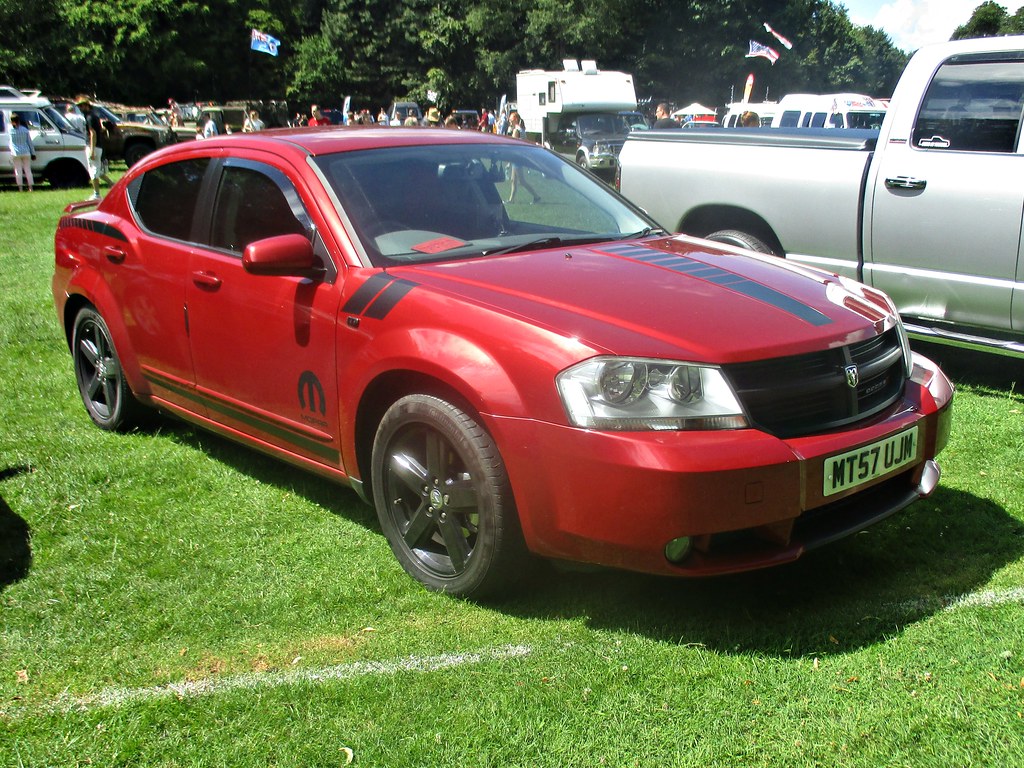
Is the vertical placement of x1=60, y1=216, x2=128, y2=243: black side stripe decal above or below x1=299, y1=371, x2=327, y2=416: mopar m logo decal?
above

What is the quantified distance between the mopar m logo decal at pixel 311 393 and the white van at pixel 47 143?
21102 mm

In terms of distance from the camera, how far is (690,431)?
3.05 m

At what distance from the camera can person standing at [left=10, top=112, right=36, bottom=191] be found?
21719 millimetres

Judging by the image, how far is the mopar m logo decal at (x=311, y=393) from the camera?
3947mm

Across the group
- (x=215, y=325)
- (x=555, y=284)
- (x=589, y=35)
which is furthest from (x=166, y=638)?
(x=589, y=35)

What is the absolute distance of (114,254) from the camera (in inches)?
201

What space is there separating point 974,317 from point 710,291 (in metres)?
3.03

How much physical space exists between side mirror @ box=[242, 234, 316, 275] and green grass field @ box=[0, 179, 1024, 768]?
3.76 feet

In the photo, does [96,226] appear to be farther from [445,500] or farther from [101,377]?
[445,500]

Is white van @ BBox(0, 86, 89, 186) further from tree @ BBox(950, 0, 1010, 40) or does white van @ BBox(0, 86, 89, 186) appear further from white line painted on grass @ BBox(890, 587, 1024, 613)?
tree @ BBox(950, 0, 1010, 40)

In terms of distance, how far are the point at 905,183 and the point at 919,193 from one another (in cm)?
11

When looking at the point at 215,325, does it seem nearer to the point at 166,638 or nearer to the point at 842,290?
the point at 166,638

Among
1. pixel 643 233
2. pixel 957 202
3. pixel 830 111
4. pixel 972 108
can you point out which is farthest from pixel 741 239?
pixel 830 111

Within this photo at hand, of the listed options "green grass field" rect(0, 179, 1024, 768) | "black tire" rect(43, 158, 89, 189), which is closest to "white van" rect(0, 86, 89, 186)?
"black tire" rect(43, 158, 89, 189)
